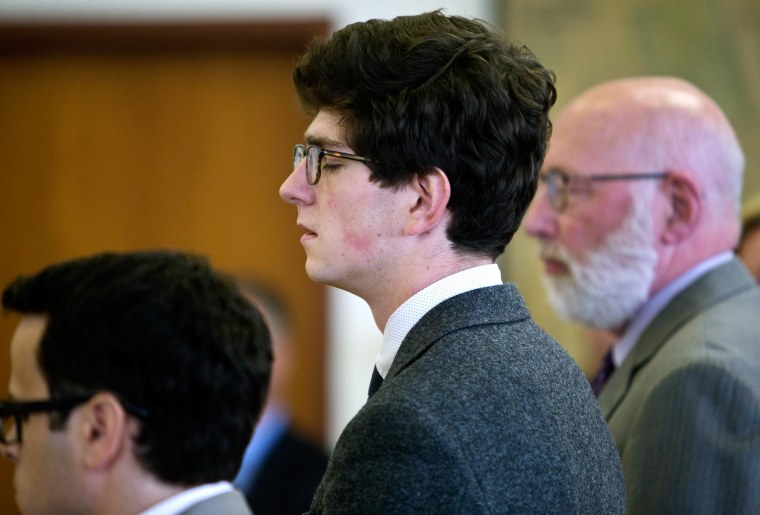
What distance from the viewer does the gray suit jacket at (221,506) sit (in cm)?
153

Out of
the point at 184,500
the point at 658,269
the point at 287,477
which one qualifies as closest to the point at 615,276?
the point at 658,269

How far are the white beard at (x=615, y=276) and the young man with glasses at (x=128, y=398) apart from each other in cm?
95

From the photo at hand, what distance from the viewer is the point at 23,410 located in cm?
156

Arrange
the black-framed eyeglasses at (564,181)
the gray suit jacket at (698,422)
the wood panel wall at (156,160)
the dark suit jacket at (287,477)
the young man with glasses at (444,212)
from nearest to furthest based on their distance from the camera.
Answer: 1. the young man with glasses at (444,212)
2. the gray suit jacket at (698,422)
3. the black-framed eyeglasses at (564,181)
4. the dark suit jacket at (287,477)
5. the wood panel wall at (156,160)

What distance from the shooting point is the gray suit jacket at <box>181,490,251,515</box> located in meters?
1.53

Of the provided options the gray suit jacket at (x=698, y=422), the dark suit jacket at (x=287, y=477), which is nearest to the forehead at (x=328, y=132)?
the gray suit jacket at (x=698, y=422)

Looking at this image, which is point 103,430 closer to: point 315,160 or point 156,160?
point 315,160

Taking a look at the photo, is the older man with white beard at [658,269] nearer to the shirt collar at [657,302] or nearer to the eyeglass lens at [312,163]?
the shirt collar at [657,302]

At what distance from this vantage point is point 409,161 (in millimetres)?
1312

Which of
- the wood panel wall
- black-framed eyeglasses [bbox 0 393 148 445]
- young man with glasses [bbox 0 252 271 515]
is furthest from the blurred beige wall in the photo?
black-framed eyeglasses [bbox 0 393 148 445]

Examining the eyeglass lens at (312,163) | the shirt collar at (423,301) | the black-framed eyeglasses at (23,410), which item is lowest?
the black-framed eyeglasses at (23,410)

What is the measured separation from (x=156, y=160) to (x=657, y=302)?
284 cm

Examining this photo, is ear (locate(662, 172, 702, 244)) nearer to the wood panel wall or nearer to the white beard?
the white beard

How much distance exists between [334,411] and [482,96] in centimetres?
321
